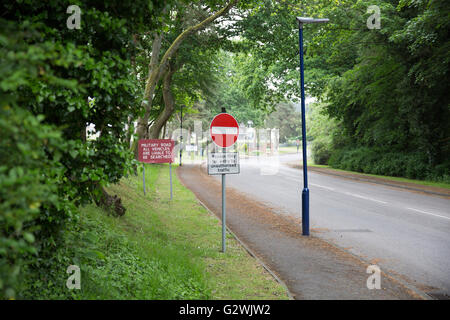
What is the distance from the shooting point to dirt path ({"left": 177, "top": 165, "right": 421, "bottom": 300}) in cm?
511

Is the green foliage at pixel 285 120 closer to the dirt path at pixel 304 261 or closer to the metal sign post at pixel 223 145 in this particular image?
the dirt path at pixel 304 261

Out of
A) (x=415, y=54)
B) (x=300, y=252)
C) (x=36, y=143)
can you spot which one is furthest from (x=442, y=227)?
(x=415, y=54)

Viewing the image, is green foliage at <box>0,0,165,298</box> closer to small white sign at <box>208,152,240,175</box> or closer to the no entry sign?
small white sign at <box>208,152,240,175</box>

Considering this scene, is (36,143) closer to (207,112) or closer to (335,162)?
(335,162)

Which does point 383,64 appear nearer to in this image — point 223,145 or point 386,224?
point 386,224

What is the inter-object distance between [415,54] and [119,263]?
59.4 feet

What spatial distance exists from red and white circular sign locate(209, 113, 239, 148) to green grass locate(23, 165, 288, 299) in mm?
2212

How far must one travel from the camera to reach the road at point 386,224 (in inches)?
248

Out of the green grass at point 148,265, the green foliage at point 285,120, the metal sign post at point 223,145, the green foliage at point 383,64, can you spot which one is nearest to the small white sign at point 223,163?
the metal sign post at point 223,145

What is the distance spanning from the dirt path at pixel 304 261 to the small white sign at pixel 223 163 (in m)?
1.81

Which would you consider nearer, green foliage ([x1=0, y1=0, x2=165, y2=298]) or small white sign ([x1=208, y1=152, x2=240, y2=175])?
green foliage ([x1=0, y1=0, x2=165, y2=298])

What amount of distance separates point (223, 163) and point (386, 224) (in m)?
5.25

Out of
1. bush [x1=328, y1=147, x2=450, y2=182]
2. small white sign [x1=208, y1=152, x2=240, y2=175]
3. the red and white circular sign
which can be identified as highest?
the red and white circular sign

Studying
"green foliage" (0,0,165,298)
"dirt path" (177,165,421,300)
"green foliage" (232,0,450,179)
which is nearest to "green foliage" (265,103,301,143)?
"green foliage" (232,0,450,179)
